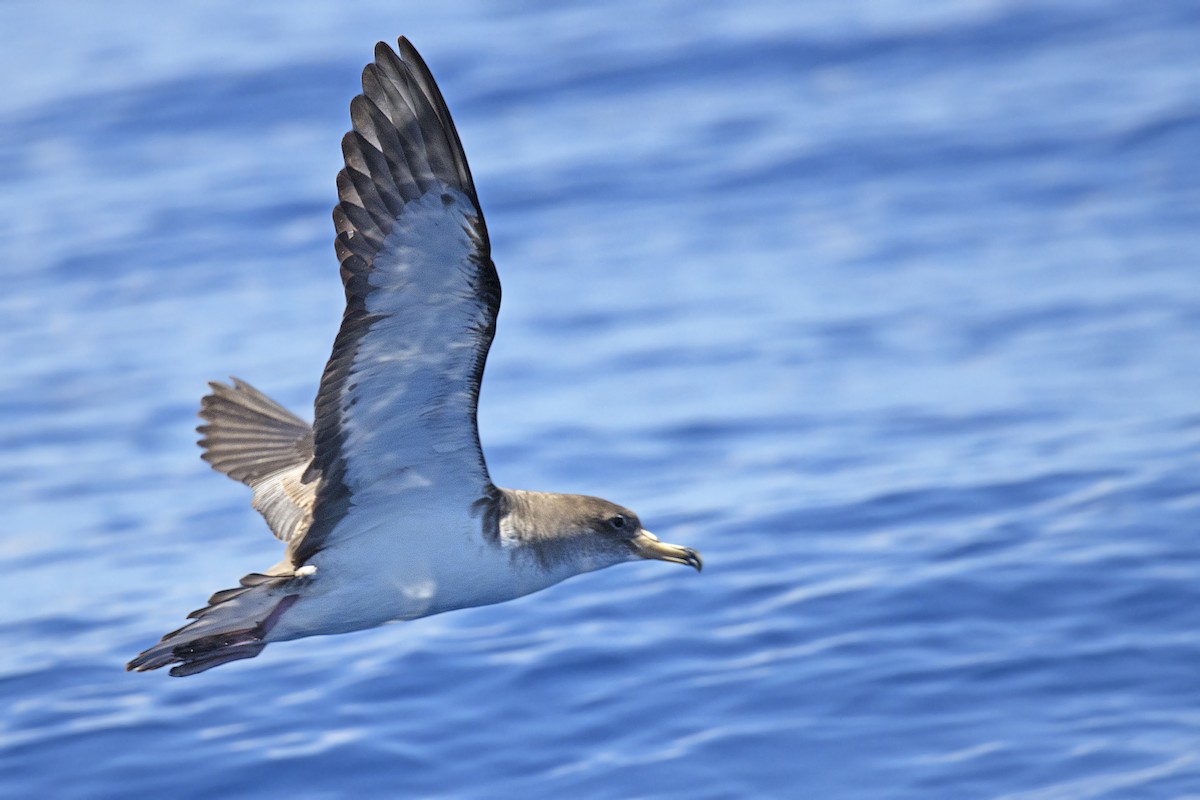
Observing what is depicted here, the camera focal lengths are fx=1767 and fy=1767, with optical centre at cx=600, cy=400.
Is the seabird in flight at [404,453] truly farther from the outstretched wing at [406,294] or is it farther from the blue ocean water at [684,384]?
the blue ocean water at [684,384]

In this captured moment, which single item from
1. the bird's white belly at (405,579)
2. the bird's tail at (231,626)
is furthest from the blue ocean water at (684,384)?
the bird's tail at (231,626)

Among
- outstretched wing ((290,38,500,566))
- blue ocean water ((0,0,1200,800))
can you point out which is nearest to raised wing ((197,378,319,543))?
blue ocean water ((0,0,1200,800))

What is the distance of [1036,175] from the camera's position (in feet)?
43.0

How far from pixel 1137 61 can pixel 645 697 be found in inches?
339

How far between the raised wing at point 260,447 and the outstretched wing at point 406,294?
1344 mm

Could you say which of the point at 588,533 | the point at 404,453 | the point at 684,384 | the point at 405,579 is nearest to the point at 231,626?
the point at 405,579

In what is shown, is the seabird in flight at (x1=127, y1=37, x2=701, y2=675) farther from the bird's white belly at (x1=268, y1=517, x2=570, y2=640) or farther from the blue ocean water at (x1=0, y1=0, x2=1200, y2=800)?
the blue ocean water at (x1=0, y1=0, x2=1200, y2=800)

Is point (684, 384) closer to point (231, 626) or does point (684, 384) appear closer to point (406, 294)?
point (231, 626)

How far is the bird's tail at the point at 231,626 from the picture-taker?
6562 mm

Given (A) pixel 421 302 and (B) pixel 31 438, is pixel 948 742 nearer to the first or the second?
(A) pixel 421 302

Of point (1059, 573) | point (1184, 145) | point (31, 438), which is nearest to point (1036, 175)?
point (1184, 145)

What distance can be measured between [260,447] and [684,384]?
355 cm

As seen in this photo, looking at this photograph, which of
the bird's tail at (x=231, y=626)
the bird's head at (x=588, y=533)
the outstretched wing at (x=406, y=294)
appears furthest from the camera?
the bird's head at (x=588, y=533)

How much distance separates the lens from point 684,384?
11164 mm
